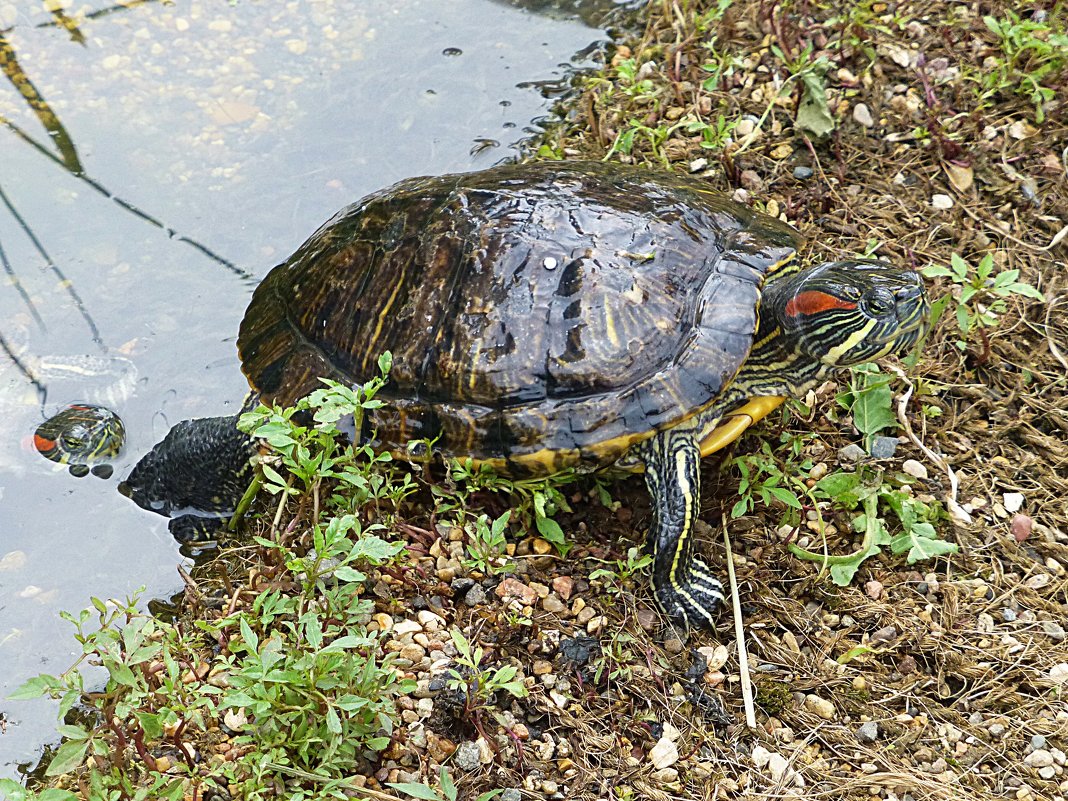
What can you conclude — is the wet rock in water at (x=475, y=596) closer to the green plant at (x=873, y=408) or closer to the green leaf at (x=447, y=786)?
the green leaf at (x=447, y=786)

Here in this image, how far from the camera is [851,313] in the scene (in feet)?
12.1

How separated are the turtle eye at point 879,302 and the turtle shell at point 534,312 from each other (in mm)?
456

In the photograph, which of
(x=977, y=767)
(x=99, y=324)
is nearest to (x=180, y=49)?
(x=99, y=324)

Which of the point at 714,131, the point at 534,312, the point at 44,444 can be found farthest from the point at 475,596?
the point at 714,131

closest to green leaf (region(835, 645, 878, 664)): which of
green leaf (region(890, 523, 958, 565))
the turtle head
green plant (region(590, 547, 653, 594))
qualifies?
green leaf (region(890, 523, 958, 565))

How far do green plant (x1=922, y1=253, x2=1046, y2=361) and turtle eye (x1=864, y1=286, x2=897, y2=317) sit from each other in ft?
2.08

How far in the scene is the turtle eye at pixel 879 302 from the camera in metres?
3.66

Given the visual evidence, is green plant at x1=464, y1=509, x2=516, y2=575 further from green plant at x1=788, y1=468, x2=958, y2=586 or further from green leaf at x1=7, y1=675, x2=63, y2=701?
green leaf at x1=7, y1=675, x2=63, y2=701

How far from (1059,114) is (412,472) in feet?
13.8

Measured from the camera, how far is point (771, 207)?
512 centimetres

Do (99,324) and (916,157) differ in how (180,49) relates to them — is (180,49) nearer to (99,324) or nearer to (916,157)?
(99,324)

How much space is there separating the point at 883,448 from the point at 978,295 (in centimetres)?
112

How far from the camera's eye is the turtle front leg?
3.65 meters

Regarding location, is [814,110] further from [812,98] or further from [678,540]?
[678,540]
